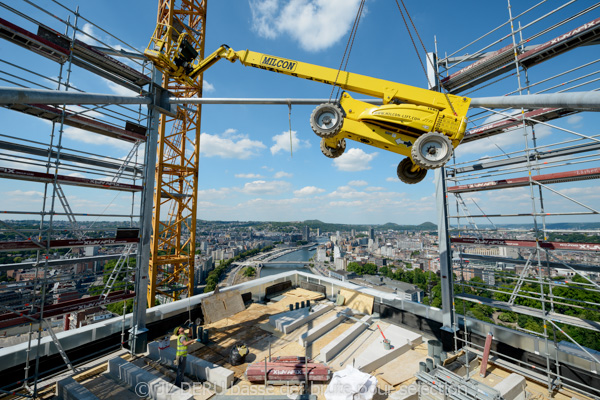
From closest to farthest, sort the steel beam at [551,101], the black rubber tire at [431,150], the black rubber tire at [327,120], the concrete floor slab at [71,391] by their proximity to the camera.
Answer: the steel beam at [551,101] → the concrete floor slab at [71,391] → the black rubber tire at [431,150] → the black rubber tire at [327,120]

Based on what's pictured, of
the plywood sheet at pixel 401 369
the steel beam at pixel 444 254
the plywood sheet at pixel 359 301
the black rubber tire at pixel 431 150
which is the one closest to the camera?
the black rubber tire at pixel 431 150

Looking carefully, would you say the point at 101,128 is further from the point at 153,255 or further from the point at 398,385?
the point at 398,385

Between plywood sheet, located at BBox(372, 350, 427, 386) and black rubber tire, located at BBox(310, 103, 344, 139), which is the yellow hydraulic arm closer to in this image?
black rubber tire, located at BBox(310, 103, 344, 139)

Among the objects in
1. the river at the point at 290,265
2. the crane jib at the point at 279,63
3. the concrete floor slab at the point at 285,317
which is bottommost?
the river at the point at 290,265

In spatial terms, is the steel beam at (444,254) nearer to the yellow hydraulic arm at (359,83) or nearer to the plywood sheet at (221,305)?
the yellow hydraulic arm at (359,83)

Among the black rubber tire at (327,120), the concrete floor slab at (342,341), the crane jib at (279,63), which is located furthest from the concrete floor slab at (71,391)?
the crane jib at (279,63)

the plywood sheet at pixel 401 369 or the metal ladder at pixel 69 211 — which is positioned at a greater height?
the metal ladder at pixel 69 211

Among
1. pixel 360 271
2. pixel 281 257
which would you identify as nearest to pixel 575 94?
pixel 360 271

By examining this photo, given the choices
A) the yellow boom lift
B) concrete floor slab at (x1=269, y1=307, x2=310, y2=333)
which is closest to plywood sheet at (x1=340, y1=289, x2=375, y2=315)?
concrete floor slab at (x1=269, y1=307, x2=310, y2=333)

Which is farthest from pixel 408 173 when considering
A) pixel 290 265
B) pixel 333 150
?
pixel 290 265
